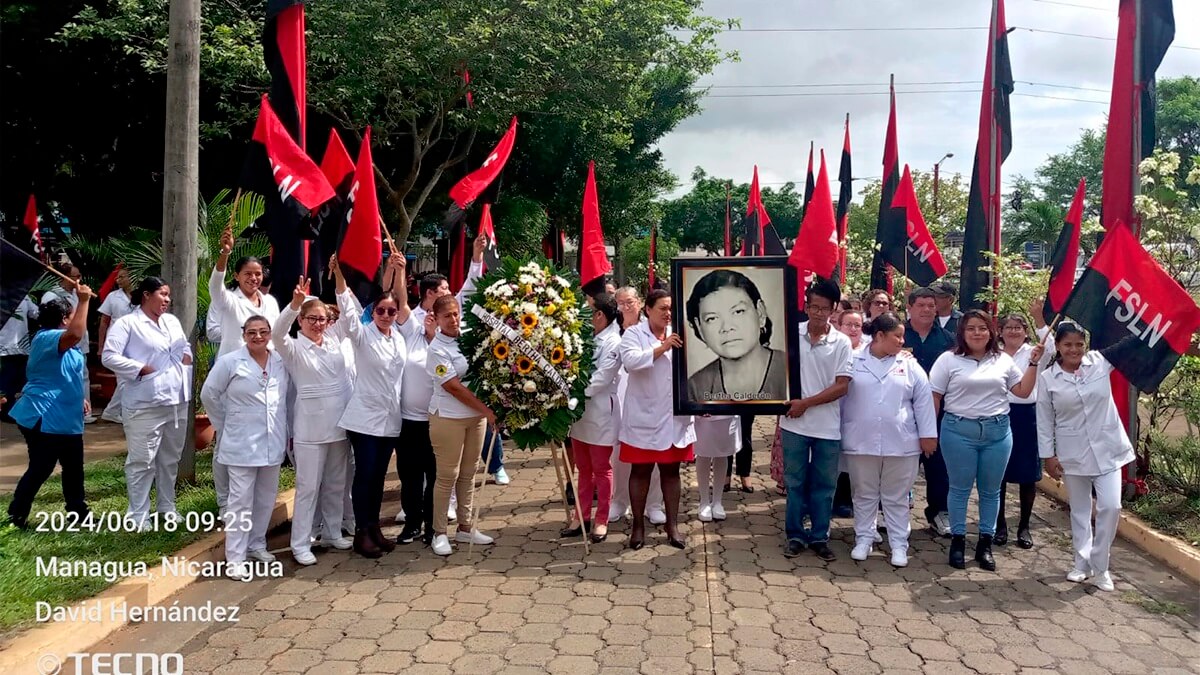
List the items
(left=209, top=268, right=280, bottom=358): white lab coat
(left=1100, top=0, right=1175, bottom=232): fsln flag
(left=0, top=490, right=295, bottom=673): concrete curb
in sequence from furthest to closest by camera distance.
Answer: (left=1100, top=0, right=1175, bottom=232): fsln flag < (left=209, top=268, right=280, bottom=358): white lab coat < (left=0, top=490, right=295, bottom=673): concrete curb

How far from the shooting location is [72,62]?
13.7 meters

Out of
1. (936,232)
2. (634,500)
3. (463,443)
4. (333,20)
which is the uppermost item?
(333,20)

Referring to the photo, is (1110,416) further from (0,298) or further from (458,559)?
(0,298)

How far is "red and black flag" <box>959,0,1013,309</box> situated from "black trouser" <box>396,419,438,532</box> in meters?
5.66

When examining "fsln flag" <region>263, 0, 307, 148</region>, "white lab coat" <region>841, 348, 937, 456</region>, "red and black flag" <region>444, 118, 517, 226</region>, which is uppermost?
"fsln flag" <region>263, 0, 307, 148</region>

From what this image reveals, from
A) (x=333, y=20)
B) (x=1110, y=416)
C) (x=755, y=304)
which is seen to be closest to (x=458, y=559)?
(x=755, y=304)

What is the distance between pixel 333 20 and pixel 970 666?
10.8 meters

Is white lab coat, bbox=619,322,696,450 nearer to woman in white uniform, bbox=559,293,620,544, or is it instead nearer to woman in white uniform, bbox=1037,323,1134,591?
woman in white uniform, bbox=559,293,620,544

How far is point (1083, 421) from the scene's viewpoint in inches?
212

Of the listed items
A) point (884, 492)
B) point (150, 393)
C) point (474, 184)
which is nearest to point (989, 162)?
point (884, 492)

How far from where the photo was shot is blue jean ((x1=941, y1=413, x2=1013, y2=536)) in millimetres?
5672

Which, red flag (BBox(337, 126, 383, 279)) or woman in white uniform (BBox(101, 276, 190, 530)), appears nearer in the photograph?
woman in white uniform (BBox(101, 276, 190, 530))

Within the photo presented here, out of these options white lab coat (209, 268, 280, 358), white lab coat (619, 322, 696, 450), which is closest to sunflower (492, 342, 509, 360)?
white lab coat (619, 322, 696, 450)

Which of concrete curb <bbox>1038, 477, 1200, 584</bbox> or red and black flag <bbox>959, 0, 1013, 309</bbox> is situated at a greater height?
red and black flag <bbox>959, 0, 1013, 309</bbox>
